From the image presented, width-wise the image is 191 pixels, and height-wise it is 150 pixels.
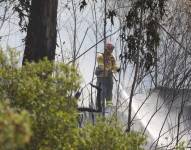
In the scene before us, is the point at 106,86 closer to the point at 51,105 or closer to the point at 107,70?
the point at 107,70

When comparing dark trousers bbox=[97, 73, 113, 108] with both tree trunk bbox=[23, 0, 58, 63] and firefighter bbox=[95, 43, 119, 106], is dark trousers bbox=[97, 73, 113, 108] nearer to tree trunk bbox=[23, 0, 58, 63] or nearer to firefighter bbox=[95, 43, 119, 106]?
firefighter bbox=[95, 43, 119, 106]

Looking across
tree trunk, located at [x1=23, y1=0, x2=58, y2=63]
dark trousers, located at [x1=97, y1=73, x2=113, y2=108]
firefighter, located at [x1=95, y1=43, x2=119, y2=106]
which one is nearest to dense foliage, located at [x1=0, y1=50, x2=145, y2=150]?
tree trunk, located at [x1=23, y1=0, x2=58, y2=63]

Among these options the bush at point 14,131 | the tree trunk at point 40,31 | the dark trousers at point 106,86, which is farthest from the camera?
the dark trousers at point 106,86

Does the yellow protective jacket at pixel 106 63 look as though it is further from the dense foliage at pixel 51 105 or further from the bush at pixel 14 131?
the bush at pixel 14 131

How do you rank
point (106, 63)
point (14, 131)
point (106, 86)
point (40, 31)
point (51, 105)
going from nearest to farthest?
point (14, 131)
point (51, 105)
point (40, 31)
point (106, 63)
point (106, 86)

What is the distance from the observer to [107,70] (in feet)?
48.1

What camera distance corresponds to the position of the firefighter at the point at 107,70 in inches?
558

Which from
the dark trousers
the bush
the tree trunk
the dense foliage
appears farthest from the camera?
the dark trousers

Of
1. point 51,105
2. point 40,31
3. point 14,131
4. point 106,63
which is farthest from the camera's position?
point 106,63

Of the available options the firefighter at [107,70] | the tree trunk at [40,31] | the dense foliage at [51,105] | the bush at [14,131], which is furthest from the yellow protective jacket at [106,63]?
the bush at [14,131]

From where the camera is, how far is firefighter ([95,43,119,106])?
1416cm

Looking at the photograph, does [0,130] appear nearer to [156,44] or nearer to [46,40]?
[46,40]

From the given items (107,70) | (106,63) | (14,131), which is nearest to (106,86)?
(107,70)

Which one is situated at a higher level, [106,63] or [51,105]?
[106,63]
